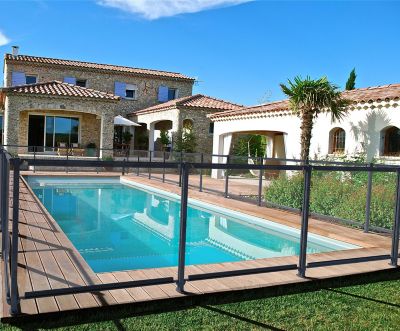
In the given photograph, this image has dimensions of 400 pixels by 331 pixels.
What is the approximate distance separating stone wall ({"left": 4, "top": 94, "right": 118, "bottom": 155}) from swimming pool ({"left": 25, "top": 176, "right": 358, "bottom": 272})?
32.3 ft

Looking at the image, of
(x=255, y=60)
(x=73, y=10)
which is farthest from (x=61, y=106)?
(x=255, y=60)

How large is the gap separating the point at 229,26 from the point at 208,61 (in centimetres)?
776

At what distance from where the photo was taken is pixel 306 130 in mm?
13406

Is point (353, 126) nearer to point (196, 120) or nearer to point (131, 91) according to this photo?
point (196, 120)

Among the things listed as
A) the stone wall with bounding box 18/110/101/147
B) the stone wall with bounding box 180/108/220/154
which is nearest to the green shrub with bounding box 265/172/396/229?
the stone wall with bounding box 180/108/220/154

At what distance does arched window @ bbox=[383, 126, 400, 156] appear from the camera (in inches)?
486

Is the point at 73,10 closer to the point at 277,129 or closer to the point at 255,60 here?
the point at 277,129

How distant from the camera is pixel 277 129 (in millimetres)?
16516

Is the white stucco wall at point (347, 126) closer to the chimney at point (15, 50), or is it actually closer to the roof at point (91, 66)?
the roof at point (91, 66)

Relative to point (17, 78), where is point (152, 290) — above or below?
below

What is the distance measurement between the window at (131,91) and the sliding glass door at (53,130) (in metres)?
6.04

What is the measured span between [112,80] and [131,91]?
58.0 inches

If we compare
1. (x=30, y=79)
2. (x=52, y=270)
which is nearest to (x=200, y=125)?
(x=30, y=79)

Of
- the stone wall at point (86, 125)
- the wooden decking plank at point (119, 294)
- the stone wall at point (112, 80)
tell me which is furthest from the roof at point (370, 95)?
the stone wall at point (112, 80)
